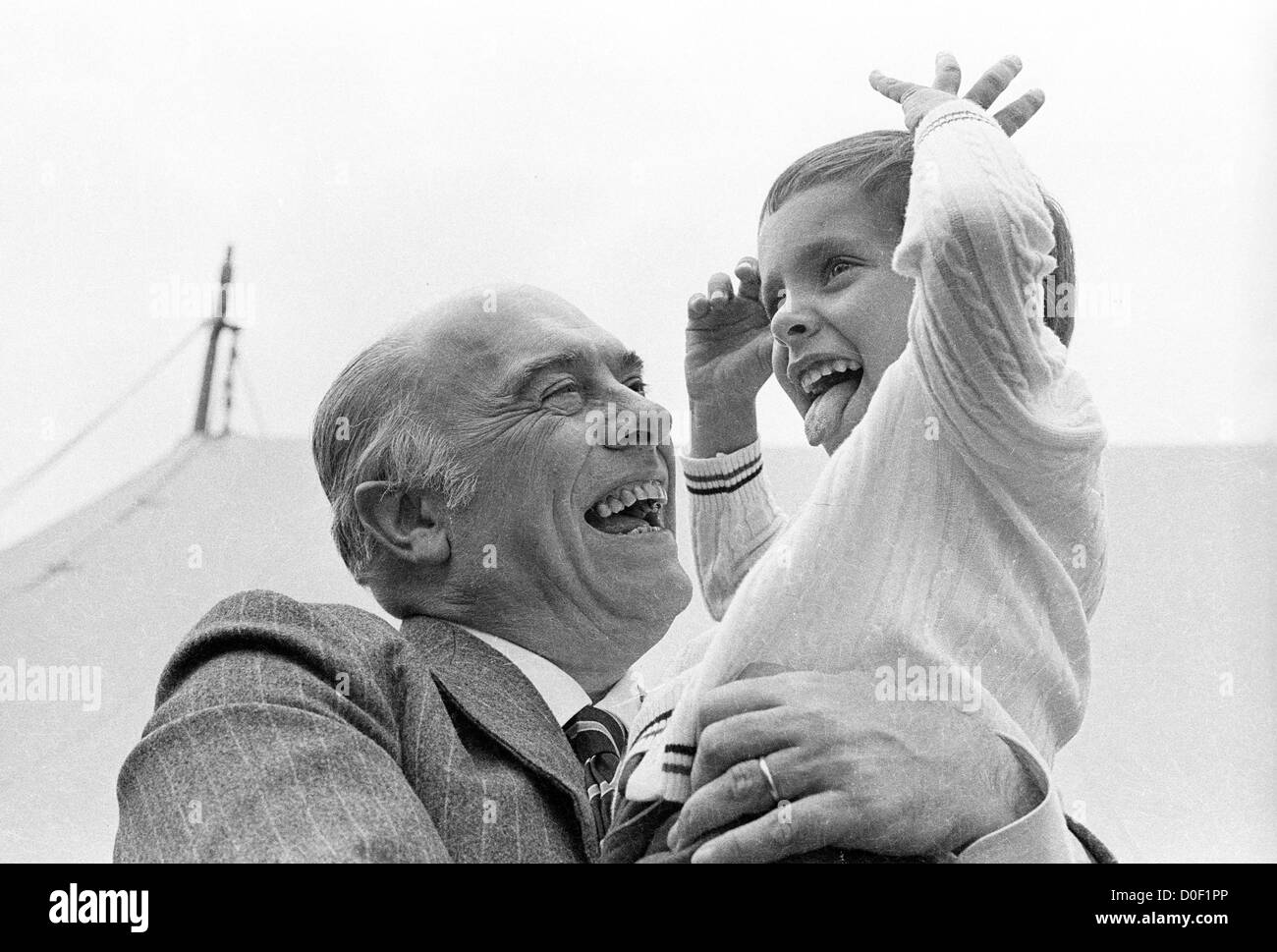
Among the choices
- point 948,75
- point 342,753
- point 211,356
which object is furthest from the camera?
point 211,356

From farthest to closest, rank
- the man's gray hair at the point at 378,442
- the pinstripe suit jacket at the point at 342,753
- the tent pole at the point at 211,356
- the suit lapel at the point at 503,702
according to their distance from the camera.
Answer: the tent pole at the point at 211,356 → the man's gray hair at the point at 378,442 → the suit lapel at the point at 503,702 → the pinstripe suit jacket at the point at 342,753

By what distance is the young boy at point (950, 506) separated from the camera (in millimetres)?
2115

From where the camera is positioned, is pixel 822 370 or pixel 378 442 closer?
pixel 822 370

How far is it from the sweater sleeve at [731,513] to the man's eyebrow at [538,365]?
9.3 inches

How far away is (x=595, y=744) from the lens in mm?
2523

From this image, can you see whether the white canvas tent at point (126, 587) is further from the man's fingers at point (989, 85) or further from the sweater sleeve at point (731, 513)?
the man's fingers at point (989, 85)

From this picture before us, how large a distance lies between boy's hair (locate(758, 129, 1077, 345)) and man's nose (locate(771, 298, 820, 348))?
167 mm

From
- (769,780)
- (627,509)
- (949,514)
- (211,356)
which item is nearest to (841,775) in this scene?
(769,780)

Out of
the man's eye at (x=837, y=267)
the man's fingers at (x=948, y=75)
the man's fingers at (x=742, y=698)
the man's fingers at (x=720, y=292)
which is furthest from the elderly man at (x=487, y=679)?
the man's fingers at (x=948, y=75)

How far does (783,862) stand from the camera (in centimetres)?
209

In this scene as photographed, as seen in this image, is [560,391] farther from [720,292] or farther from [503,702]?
[503,702]

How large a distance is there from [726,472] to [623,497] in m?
0.18
